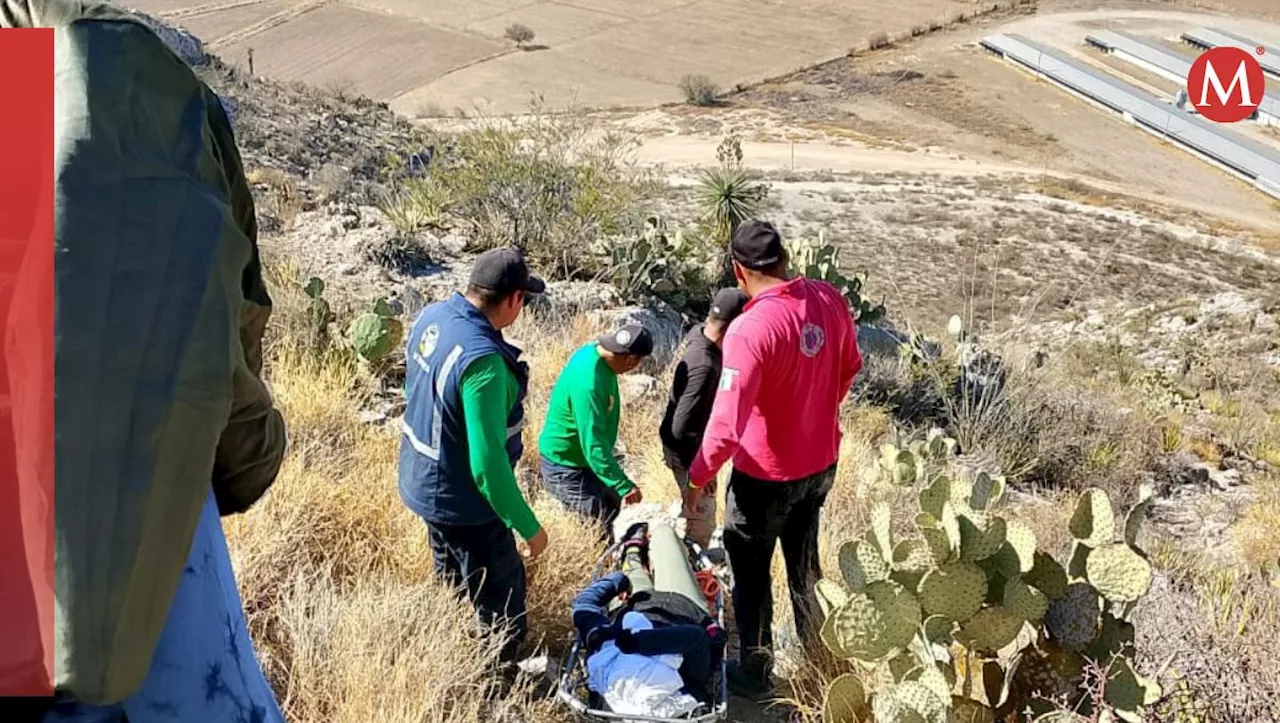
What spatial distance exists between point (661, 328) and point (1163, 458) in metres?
4.32

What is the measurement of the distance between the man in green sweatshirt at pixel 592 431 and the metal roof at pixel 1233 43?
155 ft

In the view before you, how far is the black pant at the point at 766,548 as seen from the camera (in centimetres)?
425

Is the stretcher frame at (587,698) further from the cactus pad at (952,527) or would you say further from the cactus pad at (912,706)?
the cactus pad at (952,527)

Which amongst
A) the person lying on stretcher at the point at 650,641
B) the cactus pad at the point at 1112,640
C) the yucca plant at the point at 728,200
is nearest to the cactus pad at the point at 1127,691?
the cactus pad at the point at 1112,640

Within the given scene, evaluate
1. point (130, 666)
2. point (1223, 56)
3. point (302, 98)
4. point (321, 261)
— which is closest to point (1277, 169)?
point (1223, 56)

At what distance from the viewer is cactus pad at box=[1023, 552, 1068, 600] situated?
3105 mm

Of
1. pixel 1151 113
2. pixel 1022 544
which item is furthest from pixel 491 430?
pixel 1151 113

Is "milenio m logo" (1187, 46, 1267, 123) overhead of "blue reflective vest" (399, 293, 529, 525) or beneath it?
beneath

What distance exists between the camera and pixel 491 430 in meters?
3.44

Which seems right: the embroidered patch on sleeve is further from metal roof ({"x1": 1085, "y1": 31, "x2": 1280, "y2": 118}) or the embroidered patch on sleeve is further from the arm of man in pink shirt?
metal roof ({"x1": 1085, "y1": 31, "x2": 1280, "y2": 118})

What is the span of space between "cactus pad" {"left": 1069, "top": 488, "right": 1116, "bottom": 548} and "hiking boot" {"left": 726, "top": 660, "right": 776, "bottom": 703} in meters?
1.43

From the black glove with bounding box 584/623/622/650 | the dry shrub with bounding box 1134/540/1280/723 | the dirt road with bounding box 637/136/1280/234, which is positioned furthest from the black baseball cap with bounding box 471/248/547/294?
the dirt road with bounding box 637/136/1280/234

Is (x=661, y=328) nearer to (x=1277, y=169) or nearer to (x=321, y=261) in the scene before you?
(x=321, y=261)

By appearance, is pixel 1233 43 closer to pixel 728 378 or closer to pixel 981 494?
pixel 728 378
